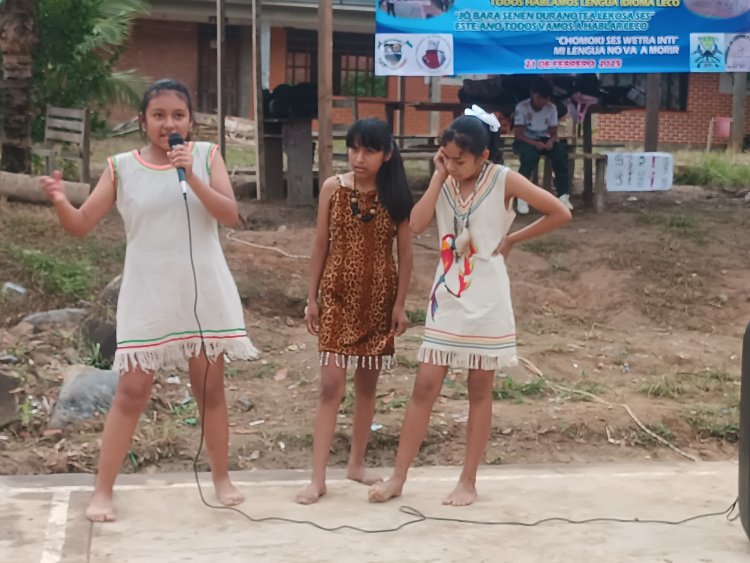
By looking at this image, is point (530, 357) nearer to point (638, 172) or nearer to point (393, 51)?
point (393, 51)

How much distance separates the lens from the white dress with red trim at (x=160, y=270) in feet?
14.4

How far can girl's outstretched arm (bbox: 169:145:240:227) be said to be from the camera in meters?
A: 4.20

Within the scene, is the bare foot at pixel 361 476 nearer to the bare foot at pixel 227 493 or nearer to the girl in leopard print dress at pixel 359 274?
the girl in leopard print dress at pixel 359 274

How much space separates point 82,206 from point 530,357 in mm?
3704

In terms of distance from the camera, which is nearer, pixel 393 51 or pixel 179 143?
pixel 179 143

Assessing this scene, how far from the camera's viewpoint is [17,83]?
11.1 meters

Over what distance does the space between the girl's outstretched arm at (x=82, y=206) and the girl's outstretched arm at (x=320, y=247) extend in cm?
91

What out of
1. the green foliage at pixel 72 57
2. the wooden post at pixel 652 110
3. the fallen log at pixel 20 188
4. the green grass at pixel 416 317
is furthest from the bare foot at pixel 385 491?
the wooden post at pixel 652 110

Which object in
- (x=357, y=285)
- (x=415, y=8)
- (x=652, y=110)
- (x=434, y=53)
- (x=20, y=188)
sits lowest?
(x=357, y=285)

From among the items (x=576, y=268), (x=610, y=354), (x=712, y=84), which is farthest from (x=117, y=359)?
(x=712, y=84)

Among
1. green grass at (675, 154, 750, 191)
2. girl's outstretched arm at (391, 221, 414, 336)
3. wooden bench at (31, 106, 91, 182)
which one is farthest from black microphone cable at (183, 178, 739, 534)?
green grass at (675, 154, 750, 191)

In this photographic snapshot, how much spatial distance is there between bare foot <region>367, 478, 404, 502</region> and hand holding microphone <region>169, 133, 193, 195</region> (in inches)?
58.8

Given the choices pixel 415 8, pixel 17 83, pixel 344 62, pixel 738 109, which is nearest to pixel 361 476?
pixel 415 8

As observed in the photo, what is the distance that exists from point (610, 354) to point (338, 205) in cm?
341
